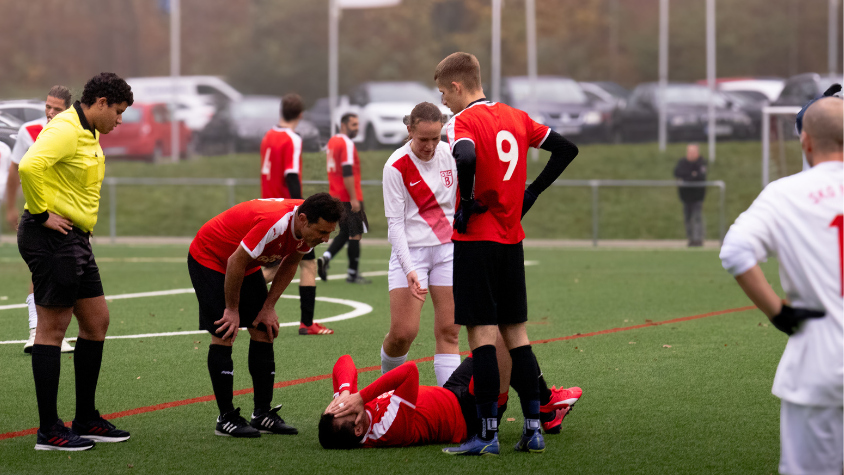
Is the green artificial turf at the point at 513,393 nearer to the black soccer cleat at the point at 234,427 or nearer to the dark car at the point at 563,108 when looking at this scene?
the black soccer cleat at the point at 234,427

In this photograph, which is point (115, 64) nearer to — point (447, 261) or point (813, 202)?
point (447, 261)

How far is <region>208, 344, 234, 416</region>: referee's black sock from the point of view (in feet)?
18.4

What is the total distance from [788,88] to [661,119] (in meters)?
3.31

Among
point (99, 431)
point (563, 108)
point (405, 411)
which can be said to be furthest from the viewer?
point (563, 108)

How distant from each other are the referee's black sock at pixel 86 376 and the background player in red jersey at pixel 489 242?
2.04 meters

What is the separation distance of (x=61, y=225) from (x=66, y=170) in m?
0.30

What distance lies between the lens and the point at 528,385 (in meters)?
5.16

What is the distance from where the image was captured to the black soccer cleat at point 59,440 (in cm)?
521

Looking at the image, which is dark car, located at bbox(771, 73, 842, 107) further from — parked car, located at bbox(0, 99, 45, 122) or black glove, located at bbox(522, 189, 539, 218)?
black glove, located at bbox(522, 189, 539, 218)

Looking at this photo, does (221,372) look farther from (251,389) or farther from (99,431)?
(251,389)

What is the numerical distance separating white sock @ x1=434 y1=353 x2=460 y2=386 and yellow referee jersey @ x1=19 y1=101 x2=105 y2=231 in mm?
2157

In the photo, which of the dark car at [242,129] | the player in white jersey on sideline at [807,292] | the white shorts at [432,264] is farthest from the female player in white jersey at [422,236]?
the dark car at [242,129]

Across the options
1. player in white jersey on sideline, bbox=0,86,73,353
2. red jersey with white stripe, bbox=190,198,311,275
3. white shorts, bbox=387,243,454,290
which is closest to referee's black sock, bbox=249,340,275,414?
red jersey with white stripe, bbox=190,198,311,275

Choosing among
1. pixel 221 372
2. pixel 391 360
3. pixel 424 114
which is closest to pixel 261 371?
pixel 221 372
